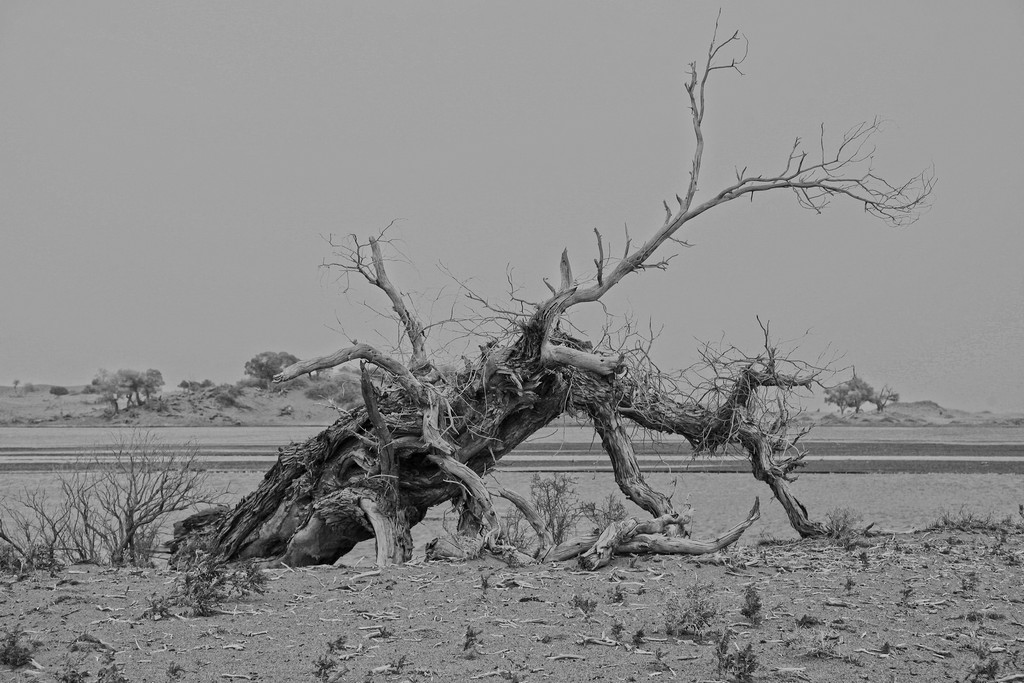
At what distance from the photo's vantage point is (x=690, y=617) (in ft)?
24.5

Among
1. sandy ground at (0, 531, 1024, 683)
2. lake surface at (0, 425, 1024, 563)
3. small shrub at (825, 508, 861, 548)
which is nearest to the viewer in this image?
sandy ground at (0, 531, 1024, 683)

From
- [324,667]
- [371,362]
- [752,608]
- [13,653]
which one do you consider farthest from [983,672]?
[371,362]

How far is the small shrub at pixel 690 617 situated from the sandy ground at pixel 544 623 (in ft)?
0.14

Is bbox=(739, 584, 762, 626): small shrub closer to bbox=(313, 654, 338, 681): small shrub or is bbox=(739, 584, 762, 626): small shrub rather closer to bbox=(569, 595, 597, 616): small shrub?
bbox=(569, 595, 597, 616): small shrub

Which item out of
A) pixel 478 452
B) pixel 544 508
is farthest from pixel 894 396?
pixel 478 452

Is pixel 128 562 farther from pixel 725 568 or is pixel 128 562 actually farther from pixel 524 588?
pixel 725 568

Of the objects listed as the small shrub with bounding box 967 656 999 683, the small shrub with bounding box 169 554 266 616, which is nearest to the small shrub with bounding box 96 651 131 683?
the small shrub with bounding box 169 554 266 616

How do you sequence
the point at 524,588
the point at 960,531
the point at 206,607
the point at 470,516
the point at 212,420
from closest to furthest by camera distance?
the point at 206,607 < the point at 524,588 < the point at 470,516 < the point at 960,531 < the point at 212,420

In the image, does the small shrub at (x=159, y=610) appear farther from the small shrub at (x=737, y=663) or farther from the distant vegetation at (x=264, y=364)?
the distant vegetation at (x=264, y=364)

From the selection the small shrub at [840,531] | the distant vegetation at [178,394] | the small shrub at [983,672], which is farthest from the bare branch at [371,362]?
the distant vegetation at [178,394]

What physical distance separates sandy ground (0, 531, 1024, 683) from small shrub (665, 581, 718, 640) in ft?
0.14

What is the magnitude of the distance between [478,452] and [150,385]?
277 feet

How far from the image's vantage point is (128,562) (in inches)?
505

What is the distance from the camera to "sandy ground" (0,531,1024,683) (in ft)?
22.2
